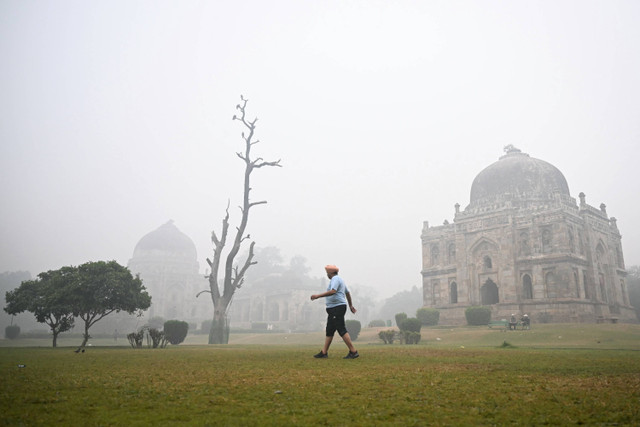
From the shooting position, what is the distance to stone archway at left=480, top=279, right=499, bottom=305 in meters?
36.1

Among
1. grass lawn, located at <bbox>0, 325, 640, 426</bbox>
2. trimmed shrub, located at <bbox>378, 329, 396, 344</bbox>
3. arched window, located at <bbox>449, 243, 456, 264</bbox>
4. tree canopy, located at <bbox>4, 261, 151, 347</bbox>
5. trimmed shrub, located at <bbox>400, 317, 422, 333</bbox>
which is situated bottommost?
trimmed shrub, located at <bbox>378, 329, 396, 344</bbox>

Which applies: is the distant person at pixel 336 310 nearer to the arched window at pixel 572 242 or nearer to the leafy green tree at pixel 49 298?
the leafy green tree at pixel 49 298

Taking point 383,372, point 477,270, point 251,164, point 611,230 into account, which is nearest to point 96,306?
point 251,164

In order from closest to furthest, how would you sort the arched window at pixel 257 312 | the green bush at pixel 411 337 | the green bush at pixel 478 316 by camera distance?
the green bush at pixel 411 337 < the green bush at pixel 478 316 < the arched window at pixel 257 312

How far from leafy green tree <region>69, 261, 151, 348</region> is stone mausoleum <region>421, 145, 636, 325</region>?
87.1 feet

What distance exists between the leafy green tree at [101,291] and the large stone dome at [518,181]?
30639 millimetres

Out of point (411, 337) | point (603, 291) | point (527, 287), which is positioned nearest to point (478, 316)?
point (527, 287)

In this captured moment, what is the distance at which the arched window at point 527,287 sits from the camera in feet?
110

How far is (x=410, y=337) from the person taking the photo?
862 inches

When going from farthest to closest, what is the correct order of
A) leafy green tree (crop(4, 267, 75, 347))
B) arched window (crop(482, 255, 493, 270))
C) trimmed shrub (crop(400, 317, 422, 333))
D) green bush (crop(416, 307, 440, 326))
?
arched window (crop(482, 255, 493, 270))
green bush (crop(416, 307, 440, 326))
trimmed shrub (crop(400, 317, 422, 333))
leafy green tree (crop(4, 267, 75, 347))

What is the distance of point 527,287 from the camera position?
111 feet

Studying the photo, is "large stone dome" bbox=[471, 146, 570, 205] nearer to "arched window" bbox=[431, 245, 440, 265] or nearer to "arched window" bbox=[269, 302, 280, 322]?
"arched window" bbox=[431, 245, 440, 265]

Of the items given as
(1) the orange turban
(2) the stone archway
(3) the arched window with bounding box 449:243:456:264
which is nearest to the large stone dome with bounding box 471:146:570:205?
(3) the arched window with bounding box 449:243:456:264

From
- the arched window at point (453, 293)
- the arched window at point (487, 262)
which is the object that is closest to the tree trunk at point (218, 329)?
the arched window at point (453, 293)
